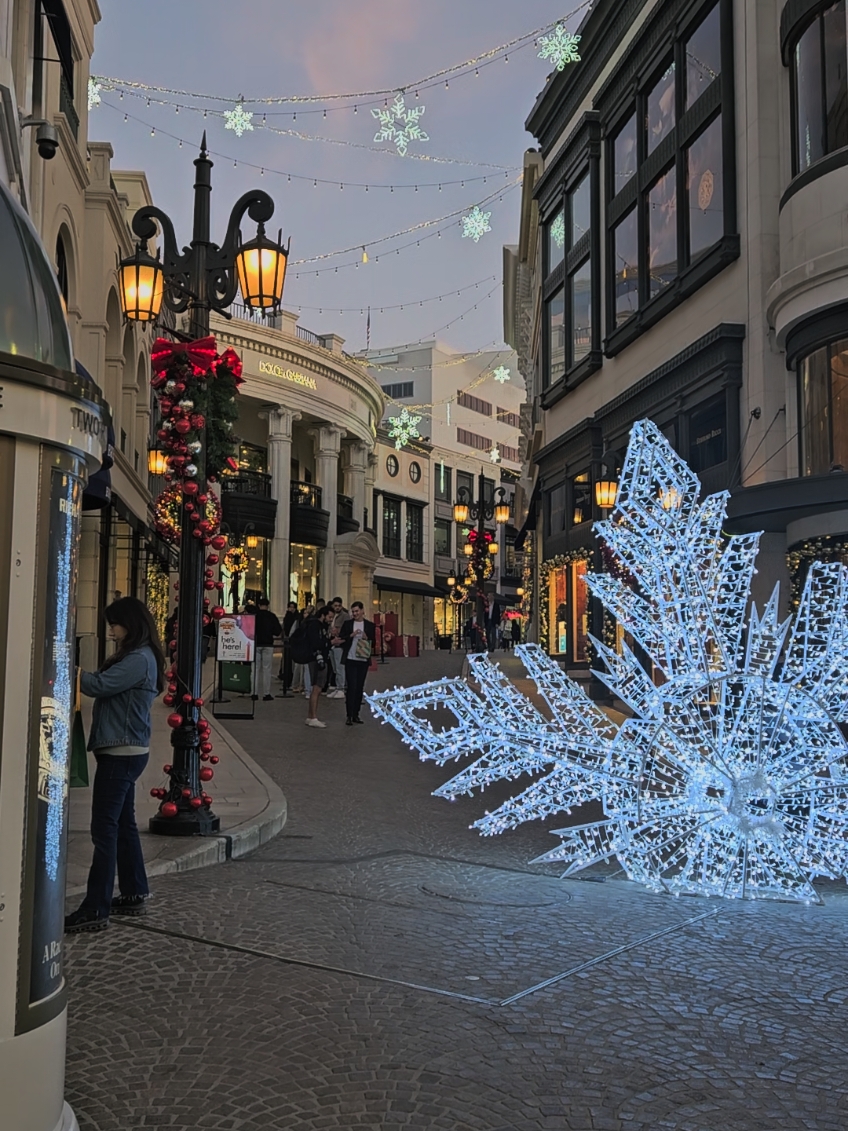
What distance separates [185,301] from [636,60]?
17871mm

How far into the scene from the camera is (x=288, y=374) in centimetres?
4409

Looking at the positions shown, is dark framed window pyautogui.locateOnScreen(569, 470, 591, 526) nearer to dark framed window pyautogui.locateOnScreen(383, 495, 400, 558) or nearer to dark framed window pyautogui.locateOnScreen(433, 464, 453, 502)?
dark framed window pyautogui.locateOnScreen(383, 495, 400, 558)

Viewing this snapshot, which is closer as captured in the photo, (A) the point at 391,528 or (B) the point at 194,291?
(B) the point at 194,291

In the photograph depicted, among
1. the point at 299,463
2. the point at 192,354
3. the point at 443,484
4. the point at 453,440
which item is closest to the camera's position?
the point at 192,354

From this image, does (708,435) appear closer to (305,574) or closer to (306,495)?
(306,495)

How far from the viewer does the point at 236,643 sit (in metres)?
17.7

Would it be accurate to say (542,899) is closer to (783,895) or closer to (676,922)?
(676,922)

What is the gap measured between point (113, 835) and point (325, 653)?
38.7ft

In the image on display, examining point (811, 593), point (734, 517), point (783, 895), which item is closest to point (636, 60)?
point (734, 517)

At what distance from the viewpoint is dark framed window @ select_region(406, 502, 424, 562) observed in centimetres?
6500

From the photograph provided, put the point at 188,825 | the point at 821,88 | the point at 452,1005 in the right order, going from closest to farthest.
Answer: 1. the point at 452,1005
2. the point at 188,825
3. the point at 821,88

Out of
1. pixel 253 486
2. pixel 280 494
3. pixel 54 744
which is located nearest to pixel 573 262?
pixel 280 494

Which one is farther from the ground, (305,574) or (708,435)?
(708,435)

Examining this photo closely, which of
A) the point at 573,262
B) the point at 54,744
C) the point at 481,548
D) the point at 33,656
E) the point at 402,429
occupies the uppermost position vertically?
the point at 402,429
